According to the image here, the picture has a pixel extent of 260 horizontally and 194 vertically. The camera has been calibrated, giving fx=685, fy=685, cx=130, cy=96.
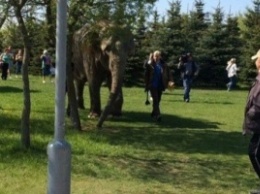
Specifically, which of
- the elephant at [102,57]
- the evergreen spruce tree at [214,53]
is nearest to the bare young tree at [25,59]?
the elephant at [102,57]

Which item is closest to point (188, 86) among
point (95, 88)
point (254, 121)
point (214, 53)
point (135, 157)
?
point (95, 88)

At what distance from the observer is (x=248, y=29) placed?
46531mm

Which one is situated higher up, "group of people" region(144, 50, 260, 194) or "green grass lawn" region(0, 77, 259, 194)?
"group of people" region(144, 50, 260, 194)

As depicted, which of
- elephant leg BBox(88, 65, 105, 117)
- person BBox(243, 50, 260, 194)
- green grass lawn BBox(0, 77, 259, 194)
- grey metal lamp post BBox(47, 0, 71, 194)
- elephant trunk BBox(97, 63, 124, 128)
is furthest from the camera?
elephant leg BBox(88, 65, 105, 117)

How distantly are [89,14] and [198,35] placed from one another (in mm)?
33385

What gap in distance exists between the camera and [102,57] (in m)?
16.0

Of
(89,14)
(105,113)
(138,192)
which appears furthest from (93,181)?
(105,113)

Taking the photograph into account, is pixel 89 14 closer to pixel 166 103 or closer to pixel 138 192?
pixel 138 192

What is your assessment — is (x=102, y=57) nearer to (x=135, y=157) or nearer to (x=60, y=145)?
(x=135, y=157)

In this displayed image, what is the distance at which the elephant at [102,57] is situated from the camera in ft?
43.5

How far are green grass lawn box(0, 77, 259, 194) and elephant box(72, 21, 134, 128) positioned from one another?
2.02 ft

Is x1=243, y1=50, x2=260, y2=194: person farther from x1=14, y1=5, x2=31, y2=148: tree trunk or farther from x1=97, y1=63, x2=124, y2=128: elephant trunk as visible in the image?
x1=97, y1=63, x2=124, y2=128: elephant trunk

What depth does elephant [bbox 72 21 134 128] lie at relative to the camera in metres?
13.3

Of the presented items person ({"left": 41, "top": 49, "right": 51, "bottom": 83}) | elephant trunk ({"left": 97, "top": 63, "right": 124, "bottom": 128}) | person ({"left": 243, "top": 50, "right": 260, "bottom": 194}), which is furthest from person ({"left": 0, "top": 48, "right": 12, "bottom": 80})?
person ({"left": 243, "top": 50, "right": 260, "bottom": 194})
